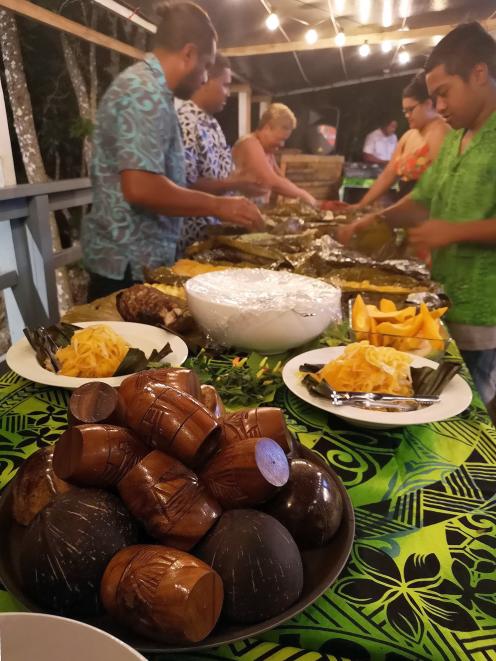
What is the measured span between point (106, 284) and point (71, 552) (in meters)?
2.00

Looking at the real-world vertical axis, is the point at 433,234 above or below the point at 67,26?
below

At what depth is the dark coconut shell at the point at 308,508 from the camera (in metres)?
0.51

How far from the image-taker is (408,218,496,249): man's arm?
5.97ft

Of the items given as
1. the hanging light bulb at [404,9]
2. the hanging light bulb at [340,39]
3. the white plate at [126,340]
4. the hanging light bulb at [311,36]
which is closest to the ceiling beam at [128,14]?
the hanging light bulb at [311,36]

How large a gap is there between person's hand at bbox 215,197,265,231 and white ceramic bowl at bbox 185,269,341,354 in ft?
4.10

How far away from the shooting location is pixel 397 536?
592mm

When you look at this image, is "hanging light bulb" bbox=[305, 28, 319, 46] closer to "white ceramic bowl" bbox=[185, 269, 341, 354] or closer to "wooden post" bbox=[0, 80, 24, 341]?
"wooden post" bbox=[0, 80, 24, 341]

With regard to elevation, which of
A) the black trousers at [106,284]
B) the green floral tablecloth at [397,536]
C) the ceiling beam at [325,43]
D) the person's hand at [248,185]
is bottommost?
the black trousers at [106,284]

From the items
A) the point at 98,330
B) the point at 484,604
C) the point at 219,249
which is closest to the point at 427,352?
the point at 484,604

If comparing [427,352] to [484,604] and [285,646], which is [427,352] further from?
[285,646]

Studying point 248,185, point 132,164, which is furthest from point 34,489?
point 248,185

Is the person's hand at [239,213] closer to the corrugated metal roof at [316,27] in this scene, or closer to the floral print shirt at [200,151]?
the floral print shirt at [200,151]

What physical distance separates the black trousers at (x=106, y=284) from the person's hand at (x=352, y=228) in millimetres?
1025

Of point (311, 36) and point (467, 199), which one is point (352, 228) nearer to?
point (467, 199)
